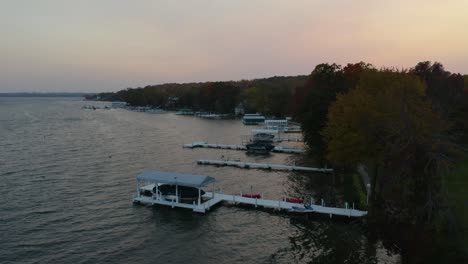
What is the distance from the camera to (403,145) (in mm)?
21750

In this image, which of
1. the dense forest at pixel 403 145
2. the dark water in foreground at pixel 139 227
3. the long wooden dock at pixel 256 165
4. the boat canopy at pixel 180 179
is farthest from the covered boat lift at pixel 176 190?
the long wooden dock at pixel 256 165

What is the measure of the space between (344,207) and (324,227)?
4.36m

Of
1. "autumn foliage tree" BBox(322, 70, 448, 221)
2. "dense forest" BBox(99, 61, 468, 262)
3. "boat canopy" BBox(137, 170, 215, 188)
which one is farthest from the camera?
"boat canopy" BBox(137, 170, 215, 188)

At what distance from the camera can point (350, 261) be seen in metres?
26.2

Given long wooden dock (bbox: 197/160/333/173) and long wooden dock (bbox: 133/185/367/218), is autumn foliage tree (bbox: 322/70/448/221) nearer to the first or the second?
long wooden dock (bbox: 133/185/367/218)

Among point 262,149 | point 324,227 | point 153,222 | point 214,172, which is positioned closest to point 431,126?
point 324,227

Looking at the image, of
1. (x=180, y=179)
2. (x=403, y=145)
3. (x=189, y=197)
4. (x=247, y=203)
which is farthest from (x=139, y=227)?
(x=403, y=145)

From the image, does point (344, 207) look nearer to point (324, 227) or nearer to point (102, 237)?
point (324, 227)

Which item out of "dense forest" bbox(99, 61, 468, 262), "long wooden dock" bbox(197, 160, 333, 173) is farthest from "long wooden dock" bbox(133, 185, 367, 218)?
"long wooden dock" bbox(197, 160, 333, 173)

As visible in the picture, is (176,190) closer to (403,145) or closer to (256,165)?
(256,165)

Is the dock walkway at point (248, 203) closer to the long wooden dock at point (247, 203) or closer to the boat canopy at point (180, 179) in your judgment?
the long wooden dock at point (247, 203)

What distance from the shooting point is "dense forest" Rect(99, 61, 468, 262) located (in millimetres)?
22016

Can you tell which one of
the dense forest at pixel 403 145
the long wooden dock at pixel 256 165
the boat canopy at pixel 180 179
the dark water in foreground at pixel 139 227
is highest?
the dense forest at pixel 403 145

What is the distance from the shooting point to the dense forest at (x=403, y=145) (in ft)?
72.2
